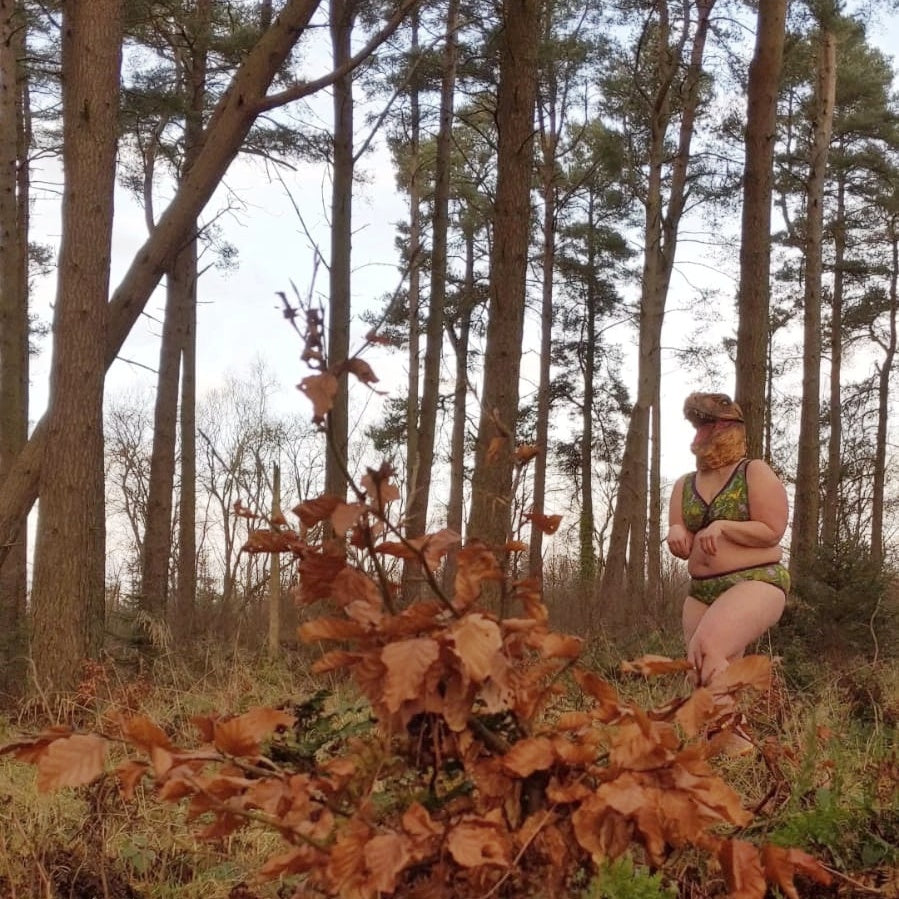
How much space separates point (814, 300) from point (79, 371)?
41.2ft

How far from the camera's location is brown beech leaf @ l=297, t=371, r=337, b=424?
1472mm

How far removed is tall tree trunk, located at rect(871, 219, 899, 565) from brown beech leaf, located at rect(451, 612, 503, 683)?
24.8 meters

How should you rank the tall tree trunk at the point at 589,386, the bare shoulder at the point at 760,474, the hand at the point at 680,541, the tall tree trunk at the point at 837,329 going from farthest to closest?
the tall tree trunk at the point at 589,386 → the tall tree trunk at the point at 837,329 → the hand at the point at 680,541 → the bare shoulder at the point at 760,474

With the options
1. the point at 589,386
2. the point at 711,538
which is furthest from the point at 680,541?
the point at 589,386

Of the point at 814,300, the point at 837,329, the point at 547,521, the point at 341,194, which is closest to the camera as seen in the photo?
the point at 547,521

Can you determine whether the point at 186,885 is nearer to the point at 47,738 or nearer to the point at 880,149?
the point at 47,738

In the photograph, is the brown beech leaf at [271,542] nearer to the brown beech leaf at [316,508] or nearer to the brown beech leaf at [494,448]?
the brown beech leaf at [316,508]

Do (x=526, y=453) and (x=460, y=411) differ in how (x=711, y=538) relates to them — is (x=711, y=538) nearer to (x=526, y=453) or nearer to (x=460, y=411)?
(x=526, y=453)

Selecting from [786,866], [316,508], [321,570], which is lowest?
[786,866]

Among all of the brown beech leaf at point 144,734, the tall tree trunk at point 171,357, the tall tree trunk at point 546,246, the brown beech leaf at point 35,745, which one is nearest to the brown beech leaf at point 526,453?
the brown beech leaf at point 144,734

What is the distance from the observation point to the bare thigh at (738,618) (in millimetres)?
3746

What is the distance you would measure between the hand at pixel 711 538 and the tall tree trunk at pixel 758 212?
3.74 metres

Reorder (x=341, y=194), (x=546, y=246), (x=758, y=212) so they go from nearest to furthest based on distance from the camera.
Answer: (x=758, y=212), (x=341, y=194), (x=546, y=246)

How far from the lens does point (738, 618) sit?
3.75 m
